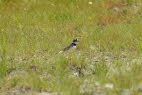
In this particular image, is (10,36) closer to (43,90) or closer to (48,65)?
(48,65)

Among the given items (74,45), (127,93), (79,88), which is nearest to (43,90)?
(79,88)

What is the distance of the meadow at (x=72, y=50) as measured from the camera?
6574mm

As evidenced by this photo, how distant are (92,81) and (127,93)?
1039mm

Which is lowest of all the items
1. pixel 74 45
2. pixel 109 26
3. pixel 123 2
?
pixel 74 45

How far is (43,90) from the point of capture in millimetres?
6582

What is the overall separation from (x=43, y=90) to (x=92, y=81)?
1.00 m

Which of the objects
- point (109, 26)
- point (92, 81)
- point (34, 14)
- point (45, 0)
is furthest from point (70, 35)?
point (92, 81)

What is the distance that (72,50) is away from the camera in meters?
10.1

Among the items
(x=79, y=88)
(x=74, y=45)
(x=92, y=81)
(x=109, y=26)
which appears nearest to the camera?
(x=79, y=88)

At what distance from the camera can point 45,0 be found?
16.5 metres

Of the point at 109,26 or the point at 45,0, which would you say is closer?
the point at 109,26

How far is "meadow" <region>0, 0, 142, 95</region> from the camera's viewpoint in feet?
21.6

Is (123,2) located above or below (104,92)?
above

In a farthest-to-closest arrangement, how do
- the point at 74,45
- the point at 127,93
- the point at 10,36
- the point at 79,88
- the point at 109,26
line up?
the point at 109,26, the point at 10,36, the point at 74,45, the point at 79,88, the point at 127,93
